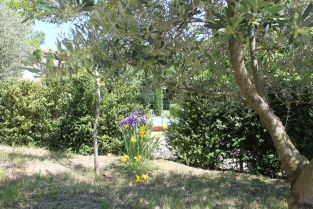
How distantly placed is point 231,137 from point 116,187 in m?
2.61

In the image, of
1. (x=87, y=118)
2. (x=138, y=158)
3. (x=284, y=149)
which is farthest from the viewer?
(x=87, y=118)

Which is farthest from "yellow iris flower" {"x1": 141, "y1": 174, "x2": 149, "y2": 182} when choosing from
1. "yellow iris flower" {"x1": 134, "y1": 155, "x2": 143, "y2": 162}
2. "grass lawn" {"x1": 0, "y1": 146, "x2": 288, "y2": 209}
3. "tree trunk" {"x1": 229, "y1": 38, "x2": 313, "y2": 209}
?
"tree trunk" {"x1": 229, "y1": 38, "x2": 313, "y2": 209}

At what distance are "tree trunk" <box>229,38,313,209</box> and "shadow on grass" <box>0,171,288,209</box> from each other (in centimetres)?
212

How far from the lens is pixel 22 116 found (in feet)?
29.4

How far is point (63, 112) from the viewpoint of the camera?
353 inches

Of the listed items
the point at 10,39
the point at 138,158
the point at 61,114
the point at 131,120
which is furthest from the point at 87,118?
the point at 10,39

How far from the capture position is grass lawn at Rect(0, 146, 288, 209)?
16.5 ft

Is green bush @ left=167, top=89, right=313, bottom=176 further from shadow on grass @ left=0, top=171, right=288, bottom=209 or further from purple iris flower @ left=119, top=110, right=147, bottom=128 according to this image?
purple iris flower @ left=119, top=110, right=147, bottom=128

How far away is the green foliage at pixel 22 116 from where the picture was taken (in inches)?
353

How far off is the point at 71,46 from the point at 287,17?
110 centimetres

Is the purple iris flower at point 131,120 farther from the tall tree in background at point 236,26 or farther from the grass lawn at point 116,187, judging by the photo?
the tall tree in background at point 236,26

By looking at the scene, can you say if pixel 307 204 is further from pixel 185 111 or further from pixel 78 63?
pixel 185 111

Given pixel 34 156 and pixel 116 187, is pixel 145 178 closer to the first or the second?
pixel 116 187

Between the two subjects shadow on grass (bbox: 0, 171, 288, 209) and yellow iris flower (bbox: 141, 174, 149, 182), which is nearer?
shadow on grass (bbox: 0, 171, 288, 209)
